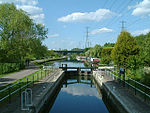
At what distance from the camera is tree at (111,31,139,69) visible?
64.3 feet

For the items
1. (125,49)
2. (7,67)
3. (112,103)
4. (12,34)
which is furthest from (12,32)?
(112,103)

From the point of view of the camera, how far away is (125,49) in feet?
64.8

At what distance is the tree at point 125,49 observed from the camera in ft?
64.3

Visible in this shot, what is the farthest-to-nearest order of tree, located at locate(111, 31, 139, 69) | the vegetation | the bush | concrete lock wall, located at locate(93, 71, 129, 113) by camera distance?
the vegetation → the bush → tree, located at locate(111, 31, 139, 69) → concrete lock wall, located at locate(93, 71, 129, 113)

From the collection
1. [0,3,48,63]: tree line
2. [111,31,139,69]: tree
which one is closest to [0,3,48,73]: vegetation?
[0,3,48,63]: tree line

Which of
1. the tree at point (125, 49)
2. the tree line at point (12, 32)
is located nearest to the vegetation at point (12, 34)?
the tree line at point (12, 32)

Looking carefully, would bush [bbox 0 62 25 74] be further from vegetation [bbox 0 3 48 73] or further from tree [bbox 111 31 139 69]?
tree [bbox 111 31 139 69]

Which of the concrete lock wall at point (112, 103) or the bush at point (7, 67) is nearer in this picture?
the concrete lock wall at point (112, 103)

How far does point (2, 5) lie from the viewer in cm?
2742

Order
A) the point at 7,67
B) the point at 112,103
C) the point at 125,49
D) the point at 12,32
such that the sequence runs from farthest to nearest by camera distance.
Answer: the point at 12,32 → the point at 7,67 → the point at 125,49 → the point at 112,103

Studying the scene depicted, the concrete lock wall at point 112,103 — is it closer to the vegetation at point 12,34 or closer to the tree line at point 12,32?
the vegetation at point 12,34

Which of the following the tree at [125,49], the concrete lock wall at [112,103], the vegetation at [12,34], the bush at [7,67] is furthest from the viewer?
the vegetation at [12,34]

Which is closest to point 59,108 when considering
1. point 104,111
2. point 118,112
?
point 104,111

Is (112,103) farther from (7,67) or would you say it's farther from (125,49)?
(7,67)
